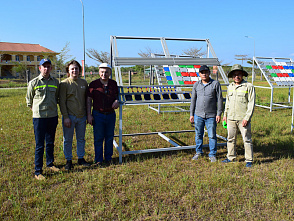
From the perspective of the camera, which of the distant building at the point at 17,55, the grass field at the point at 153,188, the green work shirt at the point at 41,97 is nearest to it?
the grass field at the point at 153,188

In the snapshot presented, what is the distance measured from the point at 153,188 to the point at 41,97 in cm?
216

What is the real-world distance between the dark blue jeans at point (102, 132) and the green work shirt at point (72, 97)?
0.29 m

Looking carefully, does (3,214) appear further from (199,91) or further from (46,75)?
(199,91)

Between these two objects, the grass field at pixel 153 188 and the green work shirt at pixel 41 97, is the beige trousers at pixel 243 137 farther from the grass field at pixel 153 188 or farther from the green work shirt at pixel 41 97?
the green work shirt at pixel 41 97

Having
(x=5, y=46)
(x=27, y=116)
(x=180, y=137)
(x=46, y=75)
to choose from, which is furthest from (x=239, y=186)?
(x=5, y=46)

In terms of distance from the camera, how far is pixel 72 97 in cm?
399

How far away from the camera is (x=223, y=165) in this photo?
4.30 metres

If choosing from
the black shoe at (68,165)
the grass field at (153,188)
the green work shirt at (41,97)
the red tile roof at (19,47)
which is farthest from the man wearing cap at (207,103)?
the red tile roof at (19,47)

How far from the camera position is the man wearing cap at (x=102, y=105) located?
4.12 meters

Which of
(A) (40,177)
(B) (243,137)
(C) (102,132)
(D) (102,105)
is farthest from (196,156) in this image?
(A) (40,177)

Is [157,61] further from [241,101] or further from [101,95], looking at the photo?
[241,101]

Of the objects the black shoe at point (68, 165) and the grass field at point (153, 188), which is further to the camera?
the black shoe at point (68, 165)

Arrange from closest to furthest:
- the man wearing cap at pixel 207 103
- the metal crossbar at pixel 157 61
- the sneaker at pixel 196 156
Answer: the man wearing cap at pixel 207 103 < the sneaker at pixel 196 156 < the metal crossbar at pixel 157 61

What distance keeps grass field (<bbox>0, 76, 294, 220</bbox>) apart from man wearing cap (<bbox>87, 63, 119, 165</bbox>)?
52 cm
